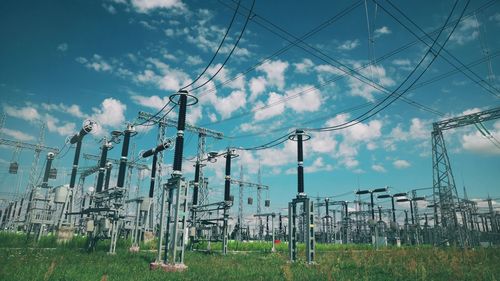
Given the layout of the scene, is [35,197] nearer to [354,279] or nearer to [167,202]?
[167,202]

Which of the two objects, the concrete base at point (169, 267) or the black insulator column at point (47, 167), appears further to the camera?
the black insulator column at point (47, 167)

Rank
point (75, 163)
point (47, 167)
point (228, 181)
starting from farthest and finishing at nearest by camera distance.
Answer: point (47, 167)
point (75, 163)
point (228, 181)

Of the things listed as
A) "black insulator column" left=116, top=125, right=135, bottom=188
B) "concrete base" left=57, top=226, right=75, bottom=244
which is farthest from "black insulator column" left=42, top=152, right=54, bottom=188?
"black insulator column" left=116, top=125, right=135, bottom=188

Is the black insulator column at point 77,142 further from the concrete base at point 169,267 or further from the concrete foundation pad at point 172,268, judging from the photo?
the concrete foundation pad at point 172,268

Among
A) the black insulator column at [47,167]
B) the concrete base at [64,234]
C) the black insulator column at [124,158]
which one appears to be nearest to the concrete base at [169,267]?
the black insulator column at [124,158]

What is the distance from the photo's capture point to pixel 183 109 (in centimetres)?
1298

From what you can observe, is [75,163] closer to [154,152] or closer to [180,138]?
[154,152]

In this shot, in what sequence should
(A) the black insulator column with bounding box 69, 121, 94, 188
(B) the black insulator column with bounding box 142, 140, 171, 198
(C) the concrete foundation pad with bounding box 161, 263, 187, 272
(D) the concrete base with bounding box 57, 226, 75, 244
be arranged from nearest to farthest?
(C) the concrete foundation pad with bounding box 161, 263, 187, 272, (D) the concrete base with bounding box 57, 226, 75, 244, (B) the black insulator column with bounding box 142, 140, 171, 198, (A) the black insulator column with bounding box 69, 121, 94, 188

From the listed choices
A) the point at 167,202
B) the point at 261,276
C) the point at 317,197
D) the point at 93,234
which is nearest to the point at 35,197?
the point at 93,234

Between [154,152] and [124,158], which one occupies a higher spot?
[154,152]

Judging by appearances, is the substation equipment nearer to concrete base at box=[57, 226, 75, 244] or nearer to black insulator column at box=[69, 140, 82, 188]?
concrete base at box=[57, 226, 75, 244]

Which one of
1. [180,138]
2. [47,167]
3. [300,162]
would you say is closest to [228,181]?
[300,162]

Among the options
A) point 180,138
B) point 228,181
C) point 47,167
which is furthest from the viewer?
point 47,167

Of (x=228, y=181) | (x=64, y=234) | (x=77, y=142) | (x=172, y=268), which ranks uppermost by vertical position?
(x=77, y=142)
